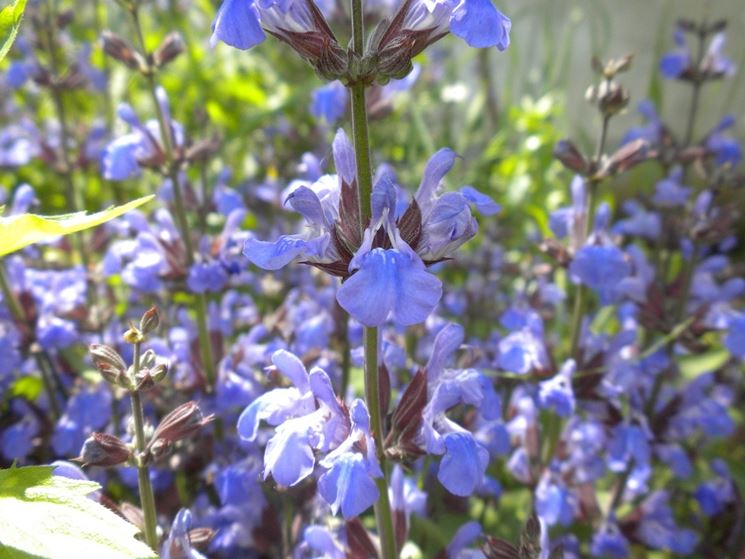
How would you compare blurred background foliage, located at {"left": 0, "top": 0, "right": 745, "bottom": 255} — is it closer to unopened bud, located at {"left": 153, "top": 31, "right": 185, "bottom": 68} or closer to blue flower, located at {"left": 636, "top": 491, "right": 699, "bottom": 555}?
unopened bud, located at {"left": 153, "top": 31, "right": 185, "bottom": 68}

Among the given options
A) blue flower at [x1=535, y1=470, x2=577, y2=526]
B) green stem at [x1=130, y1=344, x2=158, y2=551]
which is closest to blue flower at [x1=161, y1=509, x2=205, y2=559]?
green stem at [x1=130, y1=344, x2=158, y2=551]

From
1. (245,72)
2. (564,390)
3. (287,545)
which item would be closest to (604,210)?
(564,390)

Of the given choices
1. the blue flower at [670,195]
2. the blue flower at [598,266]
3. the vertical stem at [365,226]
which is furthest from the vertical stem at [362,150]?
the blue flower at [670,195]

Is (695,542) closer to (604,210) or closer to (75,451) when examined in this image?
(604,210)

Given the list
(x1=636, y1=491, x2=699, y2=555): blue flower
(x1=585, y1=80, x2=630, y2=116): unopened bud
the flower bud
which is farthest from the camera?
(x1=636, y1=491, x2=699, y2=555): blue flower

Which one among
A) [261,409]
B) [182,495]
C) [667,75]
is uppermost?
[667,75]

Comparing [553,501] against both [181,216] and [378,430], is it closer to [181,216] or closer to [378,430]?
[378,430]

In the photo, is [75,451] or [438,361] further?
[75,451]
